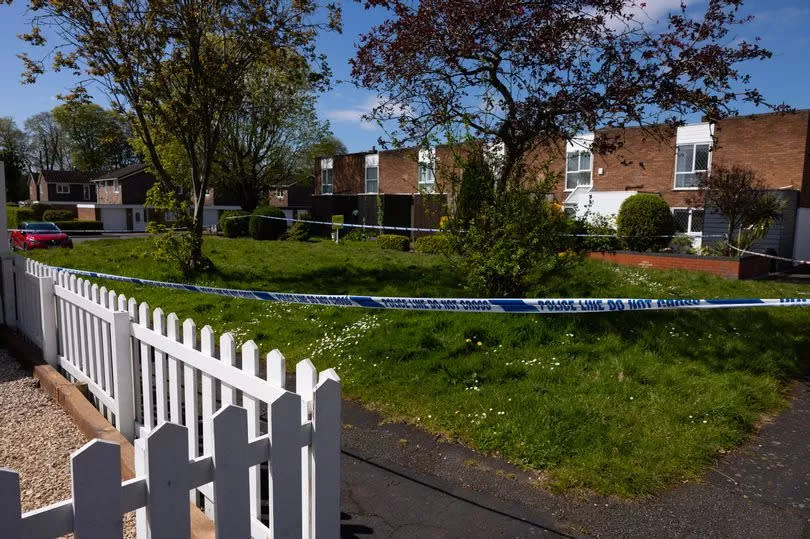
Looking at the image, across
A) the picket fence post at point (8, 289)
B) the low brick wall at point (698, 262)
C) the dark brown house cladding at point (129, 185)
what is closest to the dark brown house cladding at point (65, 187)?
the dark brown house cladding at point (129, 185)

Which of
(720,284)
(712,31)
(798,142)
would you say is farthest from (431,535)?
(798,142)

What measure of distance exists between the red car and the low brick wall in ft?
67.5

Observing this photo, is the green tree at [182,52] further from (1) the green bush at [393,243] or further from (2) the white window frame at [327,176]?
(2) the white window frame at [327,176]

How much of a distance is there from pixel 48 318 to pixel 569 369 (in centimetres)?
513

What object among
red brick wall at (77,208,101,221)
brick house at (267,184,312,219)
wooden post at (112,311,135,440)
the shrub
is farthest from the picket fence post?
red brick wall at (77,208,101,221)

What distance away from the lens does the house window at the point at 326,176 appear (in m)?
39.8

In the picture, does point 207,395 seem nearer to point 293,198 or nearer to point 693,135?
point 693,135

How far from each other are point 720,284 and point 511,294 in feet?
19.8

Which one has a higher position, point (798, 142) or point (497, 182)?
point (798, 142)

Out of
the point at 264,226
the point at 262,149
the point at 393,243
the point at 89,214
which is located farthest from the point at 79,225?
the point at 393,243

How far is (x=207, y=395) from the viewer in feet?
9.47

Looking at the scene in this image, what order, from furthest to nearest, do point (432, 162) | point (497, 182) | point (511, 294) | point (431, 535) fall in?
point (432, 162) < point (497, 182) < point (511, 294) < point (431, 535)

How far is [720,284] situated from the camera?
10.8 meters

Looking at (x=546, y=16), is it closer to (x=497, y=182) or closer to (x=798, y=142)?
(x=497, y=182)
